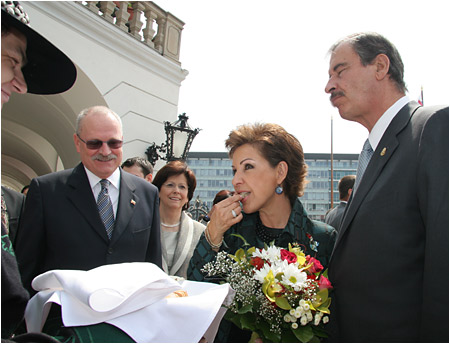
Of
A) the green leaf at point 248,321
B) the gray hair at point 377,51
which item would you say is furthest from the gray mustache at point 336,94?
the green leaf at point 248,321

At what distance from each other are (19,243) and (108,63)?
15.5 ft

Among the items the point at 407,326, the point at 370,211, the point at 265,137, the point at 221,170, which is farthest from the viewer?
the point at 221,170

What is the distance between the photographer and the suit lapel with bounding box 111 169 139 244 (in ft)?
7.78

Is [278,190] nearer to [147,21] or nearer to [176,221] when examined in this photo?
[176,221]

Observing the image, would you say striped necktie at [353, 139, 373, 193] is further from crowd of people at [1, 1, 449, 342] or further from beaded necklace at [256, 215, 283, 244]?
beaded necklace at [256, 215, 283, 244]

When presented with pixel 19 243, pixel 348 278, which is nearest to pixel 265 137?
pixel 348 278

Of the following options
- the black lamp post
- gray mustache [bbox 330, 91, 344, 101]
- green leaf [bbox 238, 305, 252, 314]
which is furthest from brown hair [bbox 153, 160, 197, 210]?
green leaf [bbox 238, 305, 252, 314]

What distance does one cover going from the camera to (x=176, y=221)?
160 inches

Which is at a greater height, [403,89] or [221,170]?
[221,170]

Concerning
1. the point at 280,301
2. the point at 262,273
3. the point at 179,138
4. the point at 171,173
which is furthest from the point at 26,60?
the point at 179,138

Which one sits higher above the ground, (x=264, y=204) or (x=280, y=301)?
(x=264, y=204)

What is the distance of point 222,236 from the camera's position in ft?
7.70

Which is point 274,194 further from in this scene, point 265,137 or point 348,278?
point 348,278

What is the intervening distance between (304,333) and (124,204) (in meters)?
1.49
